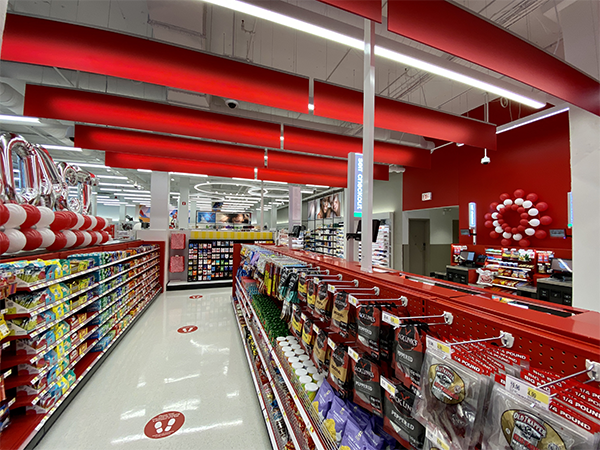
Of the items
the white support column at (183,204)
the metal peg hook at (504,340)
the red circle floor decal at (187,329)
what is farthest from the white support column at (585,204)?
the white support column at (183,204)

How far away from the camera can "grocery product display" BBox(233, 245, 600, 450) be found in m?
0.64

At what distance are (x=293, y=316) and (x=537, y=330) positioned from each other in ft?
5.72

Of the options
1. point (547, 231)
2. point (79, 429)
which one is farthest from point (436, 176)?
point (79, 429)

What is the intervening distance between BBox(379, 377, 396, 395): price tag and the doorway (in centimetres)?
896

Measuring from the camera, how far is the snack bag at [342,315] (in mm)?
1414

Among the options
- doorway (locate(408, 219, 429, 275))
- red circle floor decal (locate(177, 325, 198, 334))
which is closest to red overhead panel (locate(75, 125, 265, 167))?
red circle floor decal (locate(177, 325, 198, 334))

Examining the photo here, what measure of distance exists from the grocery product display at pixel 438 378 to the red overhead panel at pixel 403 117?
8.31 ft

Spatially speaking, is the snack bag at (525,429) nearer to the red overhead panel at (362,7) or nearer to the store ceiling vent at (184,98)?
the red overhead panel at (362,7)

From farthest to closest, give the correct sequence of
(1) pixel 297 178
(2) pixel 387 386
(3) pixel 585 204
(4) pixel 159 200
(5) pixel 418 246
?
(5) pixel 418 246 → (4) pixel 159 200 → (1) pixel 297 178 → (3) pixel 585 204 → (2) pixel 387 386

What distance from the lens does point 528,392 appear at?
638 millimetres

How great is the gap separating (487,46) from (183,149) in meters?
5.10

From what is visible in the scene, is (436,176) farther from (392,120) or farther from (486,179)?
(392,120)

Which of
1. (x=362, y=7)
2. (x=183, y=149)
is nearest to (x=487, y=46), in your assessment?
(x=362, y=7)

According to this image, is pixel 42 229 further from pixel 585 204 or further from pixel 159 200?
pixel 585 204
